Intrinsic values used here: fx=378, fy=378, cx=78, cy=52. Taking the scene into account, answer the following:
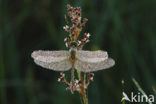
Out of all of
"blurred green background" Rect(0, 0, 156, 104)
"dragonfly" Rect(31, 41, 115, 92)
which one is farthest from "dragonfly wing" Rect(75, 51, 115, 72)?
"blurred green background" Rect(0, 0, 156, 104)

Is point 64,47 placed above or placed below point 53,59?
above

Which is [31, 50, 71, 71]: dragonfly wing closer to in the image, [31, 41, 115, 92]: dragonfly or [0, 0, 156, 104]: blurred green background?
[31, 41, 115, 92]: dragonfly

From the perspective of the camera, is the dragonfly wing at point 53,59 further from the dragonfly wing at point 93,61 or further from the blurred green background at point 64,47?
the blurred green background at point 64,47

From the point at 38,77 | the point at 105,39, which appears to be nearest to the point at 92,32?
the point at 105,39

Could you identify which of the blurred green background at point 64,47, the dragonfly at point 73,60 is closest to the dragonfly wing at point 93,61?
the dragonfly at point 73,60

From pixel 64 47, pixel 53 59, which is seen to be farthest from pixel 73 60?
pixel 64 47

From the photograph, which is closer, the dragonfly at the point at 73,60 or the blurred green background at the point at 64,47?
the dragonfly at the point at 73,60

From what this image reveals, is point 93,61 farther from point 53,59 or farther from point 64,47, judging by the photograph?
point 64,47
